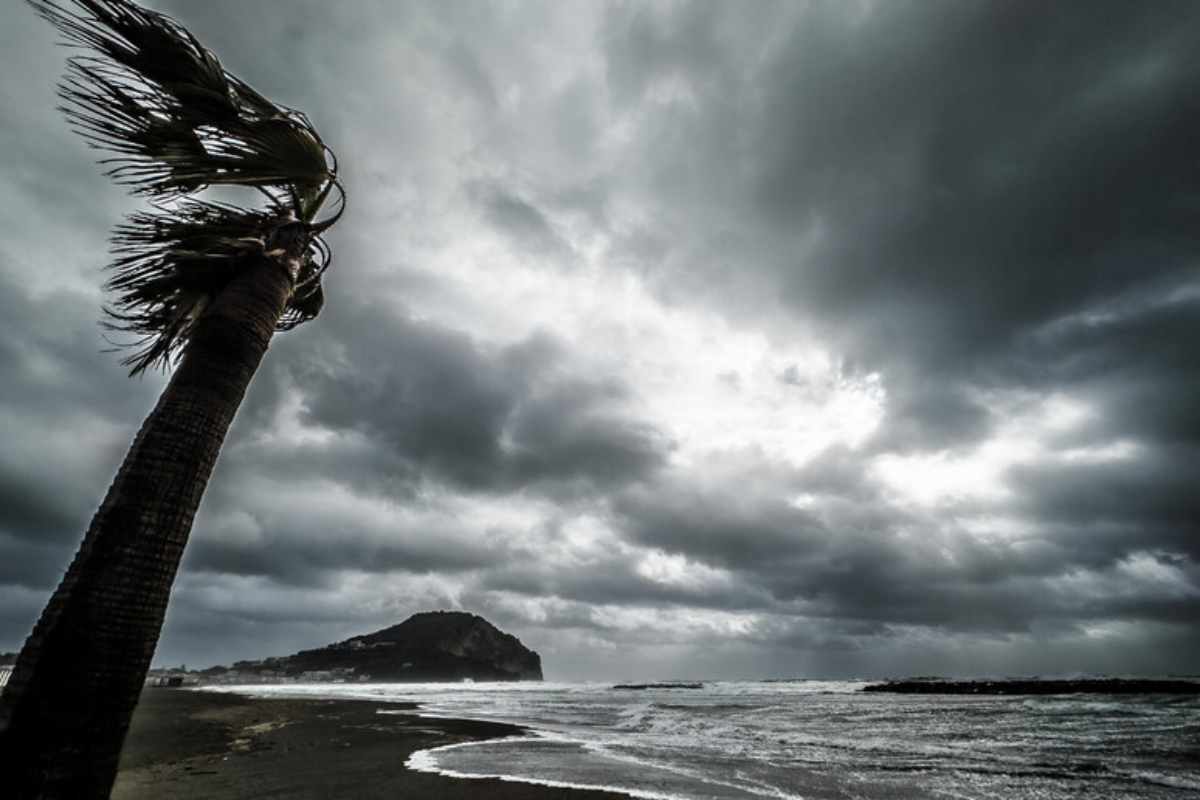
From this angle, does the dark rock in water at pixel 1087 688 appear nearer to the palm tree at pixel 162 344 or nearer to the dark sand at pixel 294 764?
the dark sand at pixel 294 764

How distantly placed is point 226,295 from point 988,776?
16.0m

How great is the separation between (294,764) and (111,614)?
12469 millimetres

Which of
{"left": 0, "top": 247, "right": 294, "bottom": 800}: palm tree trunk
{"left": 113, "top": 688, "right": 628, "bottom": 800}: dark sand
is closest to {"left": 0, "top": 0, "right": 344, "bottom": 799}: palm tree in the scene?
{"left": 0, "top": 247, "right": 294, "bottom": 800}: palm tree trunk

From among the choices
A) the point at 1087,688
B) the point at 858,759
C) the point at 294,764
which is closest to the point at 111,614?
the point at 294,764

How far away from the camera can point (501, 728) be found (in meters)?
22.6

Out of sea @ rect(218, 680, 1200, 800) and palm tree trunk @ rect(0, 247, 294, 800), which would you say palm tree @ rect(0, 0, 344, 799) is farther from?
sea @ rect(218, 680, 1200, 800)

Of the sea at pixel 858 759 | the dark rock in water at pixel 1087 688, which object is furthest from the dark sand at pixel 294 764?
the dark rock in water at pixel 1087 688

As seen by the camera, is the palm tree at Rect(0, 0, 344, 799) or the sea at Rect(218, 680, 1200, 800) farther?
the sea at Rect(218, 680, 1200, 800)

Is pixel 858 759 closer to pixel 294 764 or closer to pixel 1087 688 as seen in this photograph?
pixel 294 764

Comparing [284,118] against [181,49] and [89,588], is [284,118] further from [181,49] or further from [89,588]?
[89,588]

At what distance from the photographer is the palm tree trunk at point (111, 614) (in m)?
2.63

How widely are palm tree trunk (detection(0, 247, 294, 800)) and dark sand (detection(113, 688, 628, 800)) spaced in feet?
25.5

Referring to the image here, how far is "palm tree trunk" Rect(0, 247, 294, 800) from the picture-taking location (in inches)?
104

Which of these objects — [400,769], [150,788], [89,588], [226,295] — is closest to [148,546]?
[89,588]
